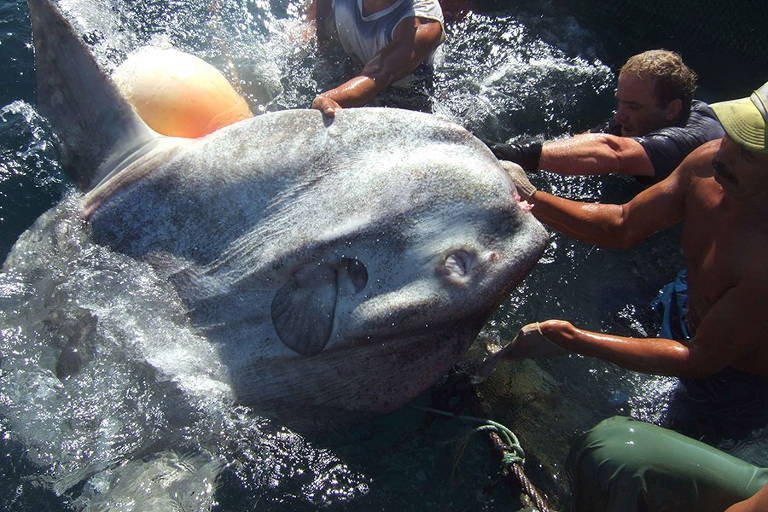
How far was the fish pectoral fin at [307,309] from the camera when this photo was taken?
2629 millimetres

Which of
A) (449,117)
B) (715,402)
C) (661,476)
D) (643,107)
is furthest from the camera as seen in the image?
(449,117)

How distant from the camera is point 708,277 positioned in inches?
121

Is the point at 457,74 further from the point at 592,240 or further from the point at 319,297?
the point at 319,297

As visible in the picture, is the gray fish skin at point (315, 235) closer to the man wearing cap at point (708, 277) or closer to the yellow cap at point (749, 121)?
the man wearing cap at point (708, 277)

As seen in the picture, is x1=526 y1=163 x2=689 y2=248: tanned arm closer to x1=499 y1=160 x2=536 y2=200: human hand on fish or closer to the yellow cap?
x1=499 y1=160 x2=536 y2=200: human hand on fish

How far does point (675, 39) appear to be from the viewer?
244 inches

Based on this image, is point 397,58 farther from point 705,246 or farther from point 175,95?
point 705,246

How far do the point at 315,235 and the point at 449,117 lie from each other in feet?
9.60

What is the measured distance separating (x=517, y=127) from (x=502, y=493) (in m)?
3.24

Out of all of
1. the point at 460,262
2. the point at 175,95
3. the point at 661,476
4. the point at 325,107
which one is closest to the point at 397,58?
the point at 175,95

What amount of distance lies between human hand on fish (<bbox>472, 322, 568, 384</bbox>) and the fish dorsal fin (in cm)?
195

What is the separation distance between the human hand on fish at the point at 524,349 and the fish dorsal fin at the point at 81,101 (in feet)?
6.41

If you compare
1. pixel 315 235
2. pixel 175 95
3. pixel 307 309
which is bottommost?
pixel 307 309

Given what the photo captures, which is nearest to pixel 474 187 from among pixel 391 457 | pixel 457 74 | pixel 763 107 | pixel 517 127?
pixel 763 107
